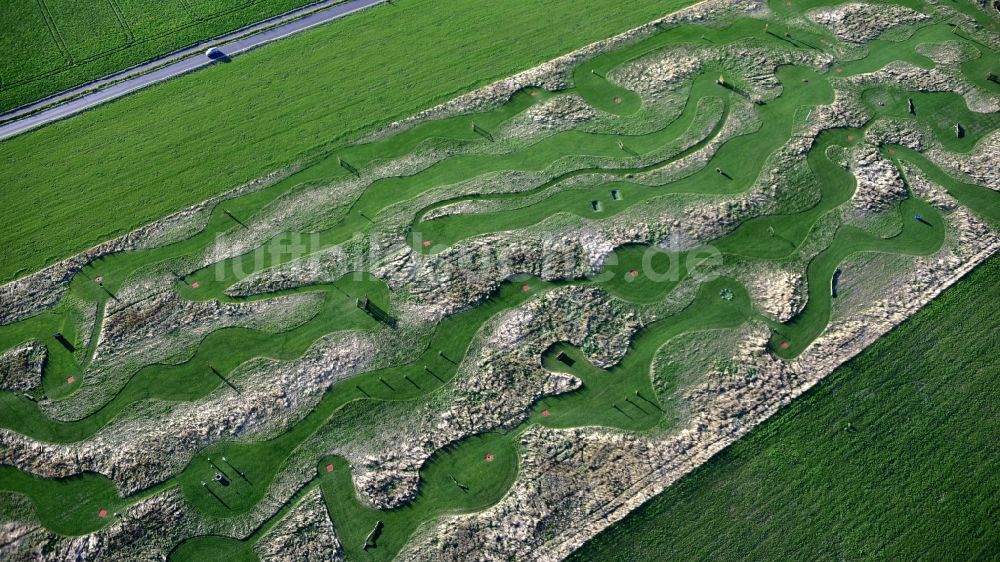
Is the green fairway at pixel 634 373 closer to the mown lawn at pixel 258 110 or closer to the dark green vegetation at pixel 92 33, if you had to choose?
the mown lawn at pixel 258 110

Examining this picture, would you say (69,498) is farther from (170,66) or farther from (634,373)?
(170,66)

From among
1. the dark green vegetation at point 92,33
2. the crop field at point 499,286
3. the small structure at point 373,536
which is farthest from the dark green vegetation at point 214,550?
the dark green vegetation at point 92,33

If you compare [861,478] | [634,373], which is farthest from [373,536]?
[861,478]

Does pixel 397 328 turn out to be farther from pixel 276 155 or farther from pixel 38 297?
pixel 38 297

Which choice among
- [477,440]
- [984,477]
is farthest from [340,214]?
[984,477]

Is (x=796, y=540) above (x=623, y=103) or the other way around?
the other way around
